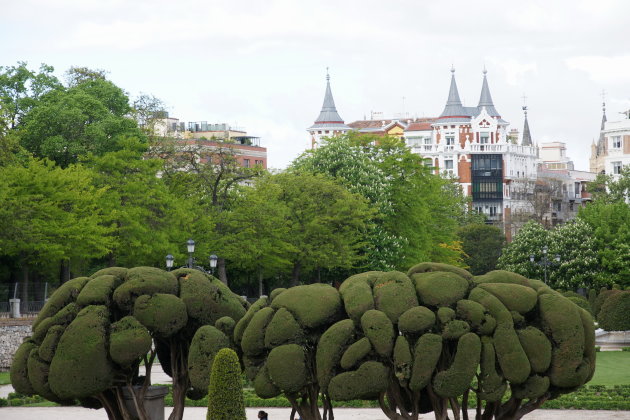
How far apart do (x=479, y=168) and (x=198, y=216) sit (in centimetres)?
9047

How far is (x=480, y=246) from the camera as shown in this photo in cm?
10825

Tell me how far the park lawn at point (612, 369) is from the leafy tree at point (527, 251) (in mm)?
27938

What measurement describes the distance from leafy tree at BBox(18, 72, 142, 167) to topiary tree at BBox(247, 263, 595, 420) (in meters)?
35.8

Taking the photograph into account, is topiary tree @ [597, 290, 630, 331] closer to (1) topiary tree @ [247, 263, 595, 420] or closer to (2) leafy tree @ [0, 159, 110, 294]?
(2) leafy tree @ [0, 159, 110, 294]

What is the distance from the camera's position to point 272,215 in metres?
61.7

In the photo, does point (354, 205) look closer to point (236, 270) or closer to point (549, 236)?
point (236, 270)

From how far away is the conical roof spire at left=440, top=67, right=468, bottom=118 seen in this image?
148125mm

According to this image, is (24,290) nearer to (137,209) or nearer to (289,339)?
(137,209)

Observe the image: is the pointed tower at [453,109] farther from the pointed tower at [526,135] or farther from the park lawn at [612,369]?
the park lawn at [612,369]

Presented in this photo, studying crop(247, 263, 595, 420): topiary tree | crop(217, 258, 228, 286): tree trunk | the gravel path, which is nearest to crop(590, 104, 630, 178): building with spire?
crop(217, 258, 228, 286): tree trunk

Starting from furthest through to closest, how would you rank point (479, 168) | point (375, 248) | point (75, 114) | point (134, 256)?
1. point (479, 168)
2. point (375, 248)
3. point (75, 114)
4. point (134, 256)

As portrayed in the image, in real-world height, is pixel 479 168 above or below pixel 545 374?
above

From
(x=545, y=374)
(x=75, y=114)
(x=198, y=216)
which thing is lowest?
(x=545, y=374)

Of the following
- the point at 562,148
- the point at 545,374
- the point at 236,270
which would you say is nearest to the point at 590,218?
the point at 236,270
